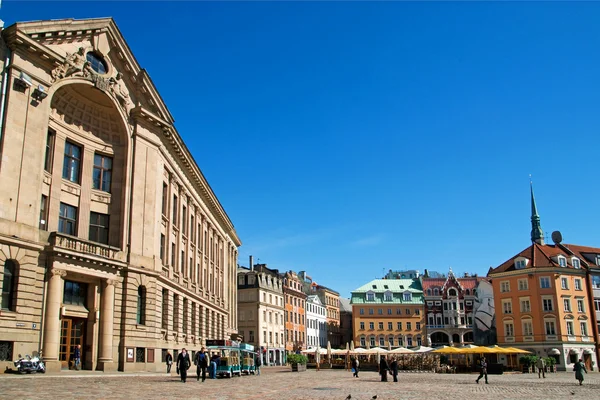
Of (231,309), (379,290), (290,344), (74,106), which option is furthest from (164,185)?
(379,290)

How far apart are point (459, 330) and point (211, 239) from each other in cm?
6166

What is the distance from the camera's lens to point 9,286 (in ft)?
99.3

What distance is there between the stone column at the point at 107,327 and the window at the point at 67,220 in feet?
13.8

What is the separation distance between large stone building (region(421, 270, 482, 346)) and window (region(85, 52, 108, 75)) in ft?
295

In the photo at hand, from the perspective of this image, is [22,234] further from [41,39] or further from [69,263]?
[41,39]

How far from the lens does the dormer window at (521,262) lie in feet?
252

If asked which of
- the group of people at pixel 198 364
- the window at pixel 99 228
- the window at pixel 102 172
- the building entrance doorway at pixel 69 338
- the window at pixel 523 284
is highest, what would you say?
the window at pixel 102 172

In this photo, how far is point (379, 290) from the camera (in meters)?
118

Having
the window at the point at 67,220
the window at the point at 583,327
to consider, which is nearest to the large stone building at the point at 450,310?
the window at the point at 583,327

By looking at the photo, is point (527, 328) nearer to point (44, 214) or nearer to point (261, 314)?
point (261, 314)

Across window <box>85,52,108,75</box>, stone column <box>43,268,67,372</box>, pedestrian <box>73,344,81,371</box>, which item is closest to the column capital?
stone column <box>43,268,67,372</box>

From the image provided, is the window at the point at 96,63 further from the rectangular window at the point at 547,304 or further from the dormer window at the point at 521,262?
the rectangular window at the point at 547,304

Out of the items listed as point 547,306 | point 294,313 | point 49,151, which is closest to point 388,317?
point 294,313

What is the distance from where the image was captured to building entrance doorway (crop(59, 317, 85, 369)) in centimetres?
3444
